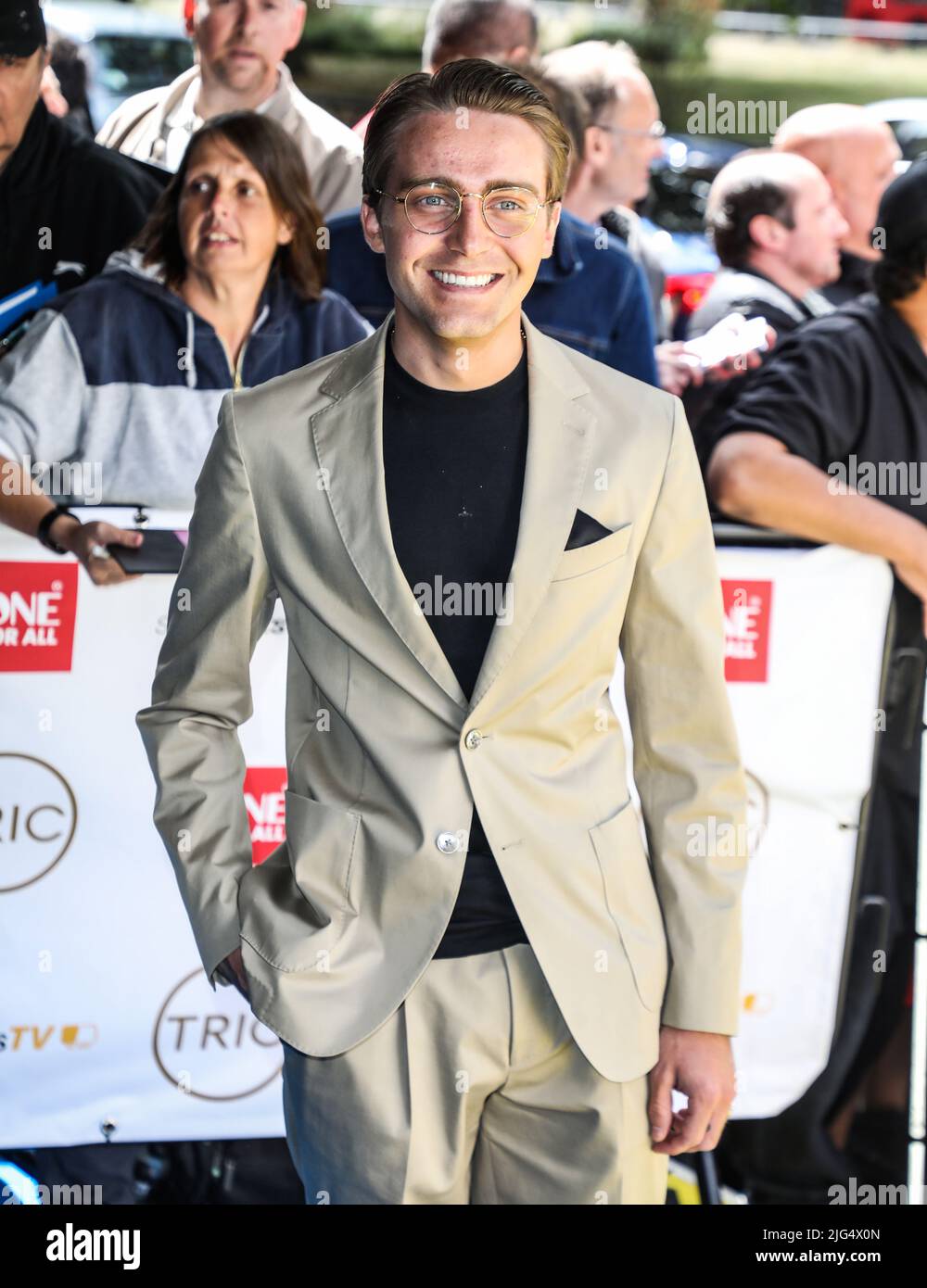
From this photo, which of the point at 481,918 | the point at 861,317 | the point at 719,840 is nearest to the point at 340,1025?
the point at 481,918

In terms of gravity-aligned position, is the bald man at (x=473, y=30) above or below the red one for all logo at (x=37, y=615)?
above

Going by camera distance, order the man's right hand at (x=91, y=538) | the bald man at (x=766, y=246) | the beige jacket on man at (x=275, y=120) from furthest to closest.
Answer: the bald man at (x=766, y=246), the beige jacket on man at (x=275, y=120), the man's right hand at (x=91, y=538)

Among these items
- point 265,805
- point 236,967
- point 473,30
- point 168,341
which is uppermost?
point 473,30

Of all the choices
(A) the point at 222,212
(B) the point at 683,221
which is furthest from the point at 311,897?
(B) the point at 683,221

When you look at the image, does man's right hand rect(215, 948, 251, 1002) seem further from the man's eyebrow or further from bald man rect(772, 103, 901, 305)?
bald man rect(772, 103, 901, 305)

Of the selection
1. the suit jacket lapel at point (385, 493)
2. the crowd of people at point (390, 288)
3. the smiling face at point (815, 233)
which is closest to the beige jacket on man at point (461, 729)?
the suit jacket lapel at point (385, 493)

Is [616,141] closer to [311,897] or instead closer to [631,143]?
[631,143]

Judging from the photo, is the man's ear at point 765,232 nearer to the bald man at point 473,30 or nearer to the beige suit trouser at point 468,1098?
the bald man at point 473,30

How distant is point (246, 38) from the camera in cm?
284

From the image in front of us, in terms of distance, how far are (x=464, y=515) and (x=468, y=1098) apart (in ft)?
2.32

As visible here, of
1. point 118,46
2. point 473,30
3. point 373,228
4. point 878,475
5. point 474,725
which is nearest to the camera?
point 474,725

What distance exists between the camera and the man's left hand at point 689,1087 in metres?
1.79

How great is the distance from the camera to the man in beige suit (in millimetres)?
1682

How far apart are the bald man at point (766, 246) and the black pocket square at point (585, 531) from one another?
4.49ft
